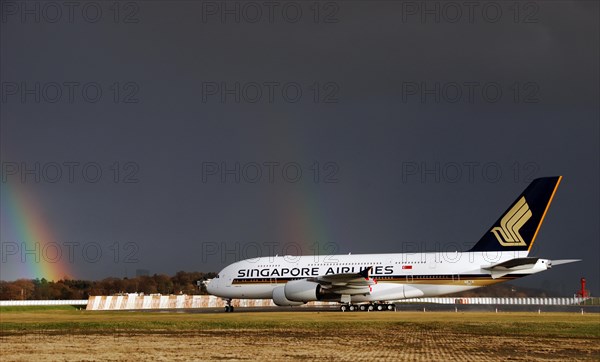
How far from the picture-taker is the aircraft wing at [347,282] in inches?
2114

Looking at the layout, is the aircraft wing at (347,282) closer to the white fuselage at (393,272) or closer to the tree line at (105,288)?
the white fuselage at (393,272)

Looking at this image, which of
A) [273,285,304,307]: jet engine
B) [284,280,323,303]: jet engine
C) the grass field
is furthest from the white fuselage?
the grass field

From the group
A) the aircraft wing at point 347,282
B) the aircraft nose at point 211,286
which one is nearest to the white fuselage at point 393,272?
the aircraft wing at point 347,282

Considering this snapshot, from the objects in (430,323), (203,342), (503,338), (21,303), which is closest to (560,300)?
(430,323)

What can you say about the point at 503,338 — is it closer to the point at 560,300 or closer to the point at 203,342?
the point at 203,342

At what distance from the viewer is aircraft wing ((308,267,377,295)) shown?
176 feet

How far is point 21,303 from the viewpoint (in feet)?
265

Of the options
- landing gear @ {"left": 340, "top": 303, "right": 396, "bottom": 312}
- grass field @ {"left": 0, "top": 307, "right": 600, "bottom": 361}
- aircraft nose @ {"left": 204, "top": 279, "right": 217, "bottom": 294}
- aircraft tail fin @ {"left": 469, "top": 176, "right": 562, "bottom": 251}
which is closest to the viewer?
grass field @ {"left": 0, "top": 307, "right": 600, "bottom": 361}

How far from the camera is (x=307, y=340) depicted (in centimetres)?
2745

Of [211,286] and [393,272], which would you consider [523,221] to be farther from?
[211,286]

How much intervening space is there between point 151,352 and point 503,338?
537 inches

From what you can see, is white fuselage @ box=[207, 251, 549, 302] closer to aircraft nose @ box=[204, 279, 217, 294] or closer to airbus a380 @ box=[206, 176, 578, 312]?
airbus a380 @ box=[206, 176, 578, 312]

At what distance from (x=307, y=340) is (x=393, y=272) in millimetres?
27991

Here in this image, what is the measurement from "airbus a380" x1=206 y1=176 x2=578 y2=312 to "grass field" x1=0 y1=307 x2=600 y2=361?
1359cm
